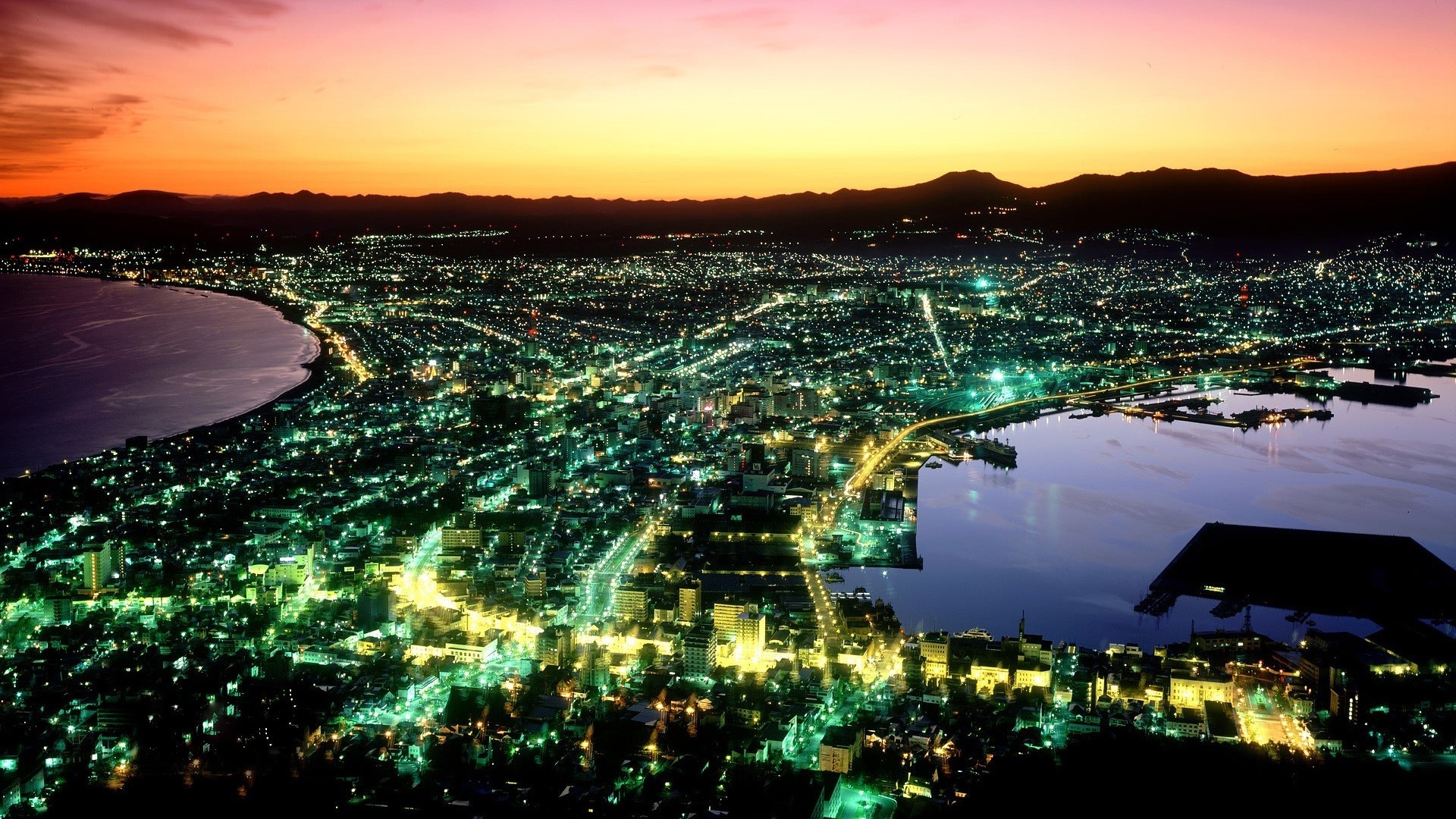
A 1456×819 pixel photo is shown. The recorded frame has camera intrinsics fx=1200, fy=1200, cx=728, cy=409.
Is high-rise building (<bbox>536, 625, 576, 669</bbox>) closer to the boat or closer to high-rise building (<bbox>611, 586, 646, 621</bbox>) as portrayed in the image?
high-rise building (<bbox>611, 586, 646, 621</bbox>)

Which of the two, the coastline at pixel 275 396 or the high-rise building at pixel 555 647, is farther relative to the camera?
the coastline at pixel 275 396

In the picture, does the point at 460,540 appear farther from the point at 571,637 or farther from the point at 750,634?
the point at 750,634

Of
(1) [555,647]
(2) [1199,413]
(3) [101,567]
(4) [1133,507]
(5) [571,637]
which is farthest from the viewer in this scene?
(2) [1199,413]

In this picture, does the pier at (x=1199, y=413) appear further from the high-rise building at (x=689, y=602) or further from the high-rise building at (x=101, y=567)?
the high-rise building at (x=101, y=567)

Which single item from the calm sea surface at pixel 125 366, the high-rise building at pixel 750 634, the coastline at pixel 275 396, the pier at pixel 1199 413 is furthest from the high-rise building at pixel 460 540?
the pier at pixel 1199 413

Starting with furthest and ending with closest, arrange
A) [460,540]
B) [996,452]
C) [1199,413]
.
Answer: [1199,413]
[996,452]
[460,540]

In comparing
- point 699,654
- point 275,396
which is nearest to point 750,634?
point 699,654
